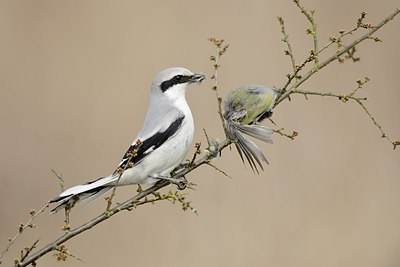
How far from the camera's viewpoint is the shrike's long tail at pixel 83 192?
97cm

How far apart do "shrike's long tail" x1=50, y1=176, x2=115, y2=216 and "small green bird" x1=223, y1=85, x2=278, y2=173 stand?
0.70 ft

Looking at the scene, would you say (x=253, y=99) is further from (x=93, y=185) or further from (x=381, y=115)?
(x=381, y=115)

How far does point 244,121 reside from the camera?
1043mm

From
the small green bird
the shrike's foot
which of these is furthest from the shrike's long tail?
the small green bird

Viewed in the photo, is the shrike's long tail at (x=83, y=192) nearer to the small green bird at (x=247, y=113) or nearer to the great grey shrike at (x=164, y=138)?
the great grey shrike at (x=164, y=138)

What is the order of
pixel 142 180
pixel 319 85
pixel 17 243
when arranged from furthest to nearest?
1. pixel 319 85
2. pixel 17 243
3. pixel 142 180

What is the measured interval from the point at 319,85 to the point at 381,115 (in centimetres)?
36

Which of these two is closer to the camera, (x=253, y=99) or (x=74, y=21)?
(x=253, y=99)

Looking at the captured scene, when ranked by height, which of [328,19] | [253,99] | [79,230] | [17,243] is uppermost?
[328,19]

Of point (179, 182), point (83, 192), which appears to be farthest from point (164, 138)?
point (83, 192)

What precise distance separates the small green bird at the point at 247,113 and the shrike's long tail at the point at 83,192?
0.21m

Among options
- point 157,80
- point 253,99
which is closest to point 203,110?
point 157,80

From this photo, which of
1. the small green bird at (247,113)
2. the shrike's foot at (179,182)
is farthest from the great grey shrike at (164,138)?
the small green bird at (247,113)

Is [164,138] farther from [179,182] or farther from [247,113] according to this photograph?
[247,113]
